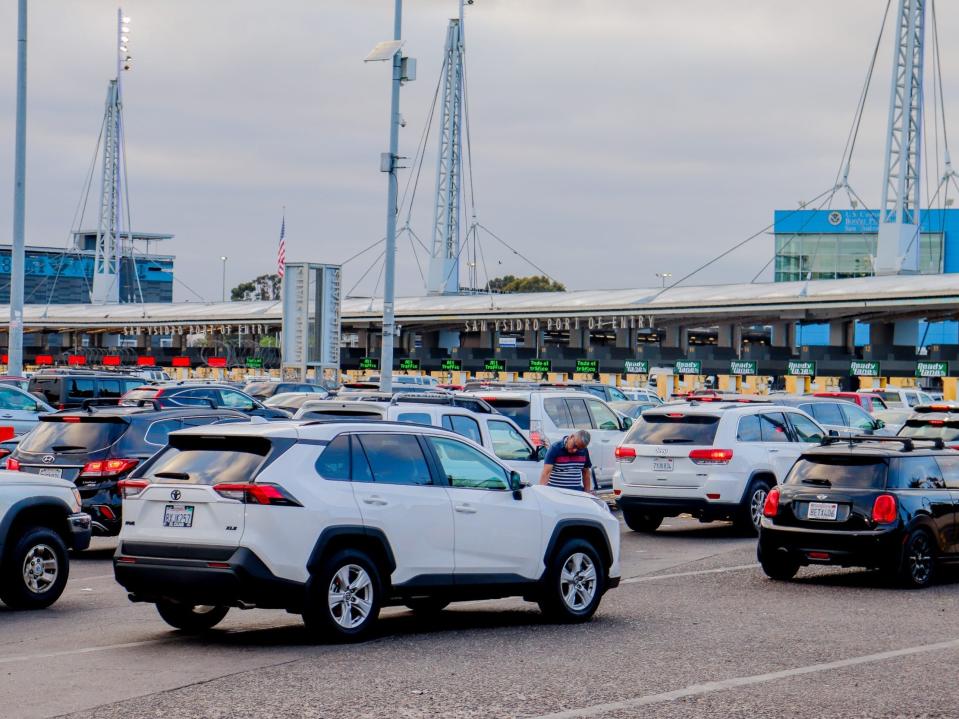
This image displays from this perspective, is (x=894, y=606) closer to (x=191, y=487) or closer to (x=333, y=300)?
(x=191, y=487)

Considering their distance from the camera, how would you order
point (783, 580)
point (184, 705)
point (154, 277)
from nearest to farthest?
point (184, 705), point (783, 580), point (154, 277)

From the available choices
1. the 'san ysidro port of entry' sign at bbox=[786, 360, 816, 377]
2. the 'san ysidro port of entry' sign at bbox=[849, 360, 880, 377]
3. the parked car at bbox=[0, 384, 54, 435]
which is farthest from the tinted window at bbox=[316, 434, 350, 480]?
the 'san ysidro port of entry' sign at bbox=[849, 360, 880, 377]

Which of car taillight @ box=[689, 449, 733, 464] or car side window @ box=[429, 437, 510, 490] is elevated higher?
car side window @ box=[429, 437, 510, 490]

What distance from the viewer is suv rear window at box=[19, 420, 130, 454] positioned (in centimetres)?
1705

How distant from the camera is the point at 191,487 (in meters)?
10.4

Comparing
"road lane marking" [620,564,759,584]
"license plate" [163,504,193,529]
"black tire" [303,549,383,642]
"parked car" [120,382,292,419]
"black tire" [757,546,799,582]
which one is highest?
"parked car" [120,382,292,419]

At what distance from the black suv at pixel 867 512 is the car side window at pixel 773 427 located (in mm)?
5150

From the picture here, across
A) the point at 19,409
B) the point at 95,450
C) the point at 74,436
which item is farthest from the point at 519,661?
the point at 19,409

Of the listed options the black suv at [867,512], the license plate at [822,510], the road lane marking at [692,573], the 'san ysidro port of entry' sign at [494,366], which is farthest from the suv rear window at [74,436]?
the 'san ysidro port of entry' sign at [494,366]

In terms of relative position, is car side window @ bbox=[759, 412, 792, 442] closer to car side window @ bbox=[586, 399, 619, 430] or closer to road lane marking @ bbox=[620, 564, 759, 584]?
car side window @ bbox=[586, 399, 619, 430]

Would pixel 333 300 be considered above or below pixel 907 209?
below

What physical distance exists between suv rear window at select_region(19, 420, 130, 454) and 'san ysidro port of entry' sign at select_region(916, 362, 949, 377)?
43489mm

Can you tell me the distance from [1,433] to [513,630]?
606 inches

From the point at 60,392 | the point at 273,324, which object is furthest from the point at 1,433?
the point at 273,324
